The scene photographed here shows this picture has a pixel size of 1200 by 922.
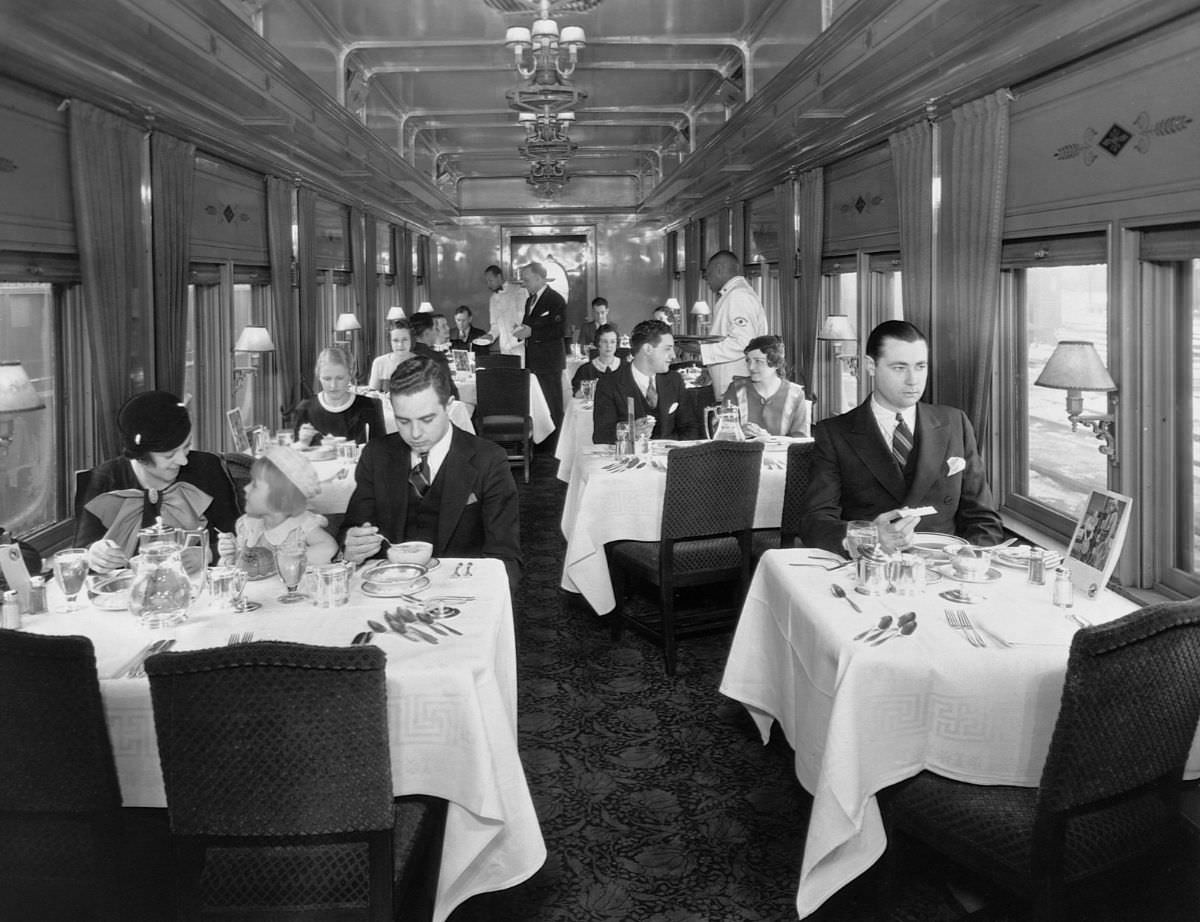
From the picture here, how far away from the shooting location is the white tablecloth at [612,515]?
211 inches

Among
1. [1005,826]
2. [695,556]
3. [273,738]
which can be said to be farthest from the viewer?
[695,556]

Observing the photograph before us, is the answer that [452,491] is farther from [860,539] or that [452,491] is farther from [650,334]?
[650,334]

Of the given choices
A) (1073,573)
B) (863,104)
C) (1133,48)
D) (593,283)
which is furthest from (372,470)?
(593,283)

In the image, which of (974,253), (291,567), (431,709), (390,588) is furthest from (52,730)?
(974,253)

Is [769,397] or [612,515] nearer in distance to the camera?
[612,515]

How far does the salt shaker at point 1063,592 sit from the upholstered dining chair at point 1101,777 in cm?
54

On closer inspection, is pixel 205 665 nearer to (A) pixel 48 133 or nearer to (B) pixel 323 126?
(A) pixel 48 133

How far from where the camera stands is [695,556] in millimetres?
5066

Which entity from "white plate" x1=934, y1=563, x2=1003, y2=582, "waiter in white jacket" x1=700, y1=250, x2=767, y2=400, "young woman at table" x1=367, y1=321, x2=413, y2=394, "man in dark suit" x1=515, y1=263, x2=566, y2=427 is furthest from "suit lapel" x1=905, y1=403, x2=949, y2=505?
"man in dark suit" x1=515, y1=263, x2=566, y2=427

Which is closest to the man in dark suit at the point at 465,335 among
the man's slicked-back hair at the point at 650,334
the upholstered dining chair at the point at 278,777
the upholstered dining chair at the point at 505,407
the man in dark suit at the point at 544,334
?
the man in dark suit at the point at 544,334

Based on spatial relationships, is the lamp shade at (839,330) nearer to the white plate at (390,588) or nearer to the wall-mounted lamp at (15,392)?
the white plate at (390,588)

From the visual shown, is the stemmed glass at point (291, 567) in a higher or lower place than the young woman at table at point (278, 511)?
lower

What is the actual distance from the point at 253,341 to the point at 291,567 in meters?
5.05

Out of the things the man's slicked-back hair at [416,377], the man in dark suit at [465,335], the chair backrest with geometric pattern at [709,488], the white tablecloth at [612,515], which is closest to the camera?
the man's slicked-back hair at [416,377]
